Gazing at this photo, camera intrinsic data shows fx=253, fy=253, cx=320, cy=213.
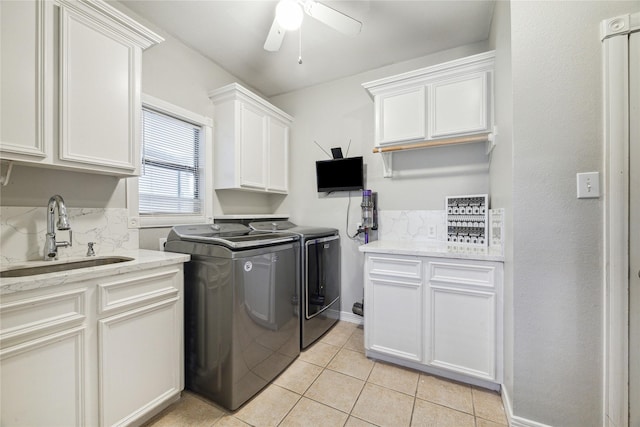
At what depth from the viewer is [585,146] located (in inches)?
48.6

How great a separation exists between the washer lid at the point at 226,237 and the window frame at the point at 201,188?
30 centimetres

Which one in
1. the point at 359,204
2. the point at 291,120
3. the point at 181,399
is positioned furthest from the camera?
the point at 291,120

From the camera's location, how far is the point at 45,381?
1069 mm

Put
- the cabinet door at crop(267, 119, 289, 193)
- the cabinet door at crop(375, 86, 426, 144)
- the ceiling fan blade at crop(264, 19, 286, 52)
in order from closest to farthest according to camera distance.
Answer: the ceiling fan blade at crop(264, 19, 286, 52) < the cabinet door at crop(375, 86, 426, 144) < the cabinet door at crop(267, 119, 289, 193)

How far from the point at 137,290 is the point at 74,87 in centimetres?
115

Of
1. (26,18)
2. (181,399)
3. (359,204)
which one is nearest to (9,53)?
(26,18)

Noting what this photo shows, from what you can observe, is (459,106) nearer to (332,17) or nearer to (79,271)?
(332,17)

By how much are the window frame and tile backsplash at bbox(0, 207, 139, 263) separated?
9 centimetres

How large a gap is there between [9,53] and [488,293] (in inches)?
114

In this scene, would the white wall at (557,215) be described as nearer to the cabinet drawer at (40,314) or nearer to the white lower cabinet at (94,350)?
the white lower cabinet at (94,350)

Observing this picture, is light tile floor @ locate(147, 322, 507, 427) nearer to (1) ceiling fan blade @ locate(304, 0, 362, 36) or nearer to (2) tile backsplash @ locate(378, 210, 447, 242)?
(2) tile backsplash @ locate(378, 210, 447, 242)

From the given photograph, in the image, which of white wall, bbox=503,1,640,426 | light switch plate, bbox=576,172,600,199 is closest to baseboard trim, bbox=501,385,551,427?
white wall, bbox=503,1,640,426

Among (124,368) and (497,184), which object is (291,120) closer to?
(497,184)

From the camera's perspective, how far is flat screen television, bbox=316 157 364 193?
2.72 meters
